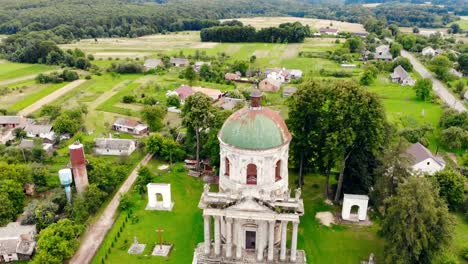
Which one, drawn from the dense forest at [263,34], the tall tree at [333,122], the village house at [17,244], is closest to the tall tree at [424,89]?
the tall tree at [333,122]

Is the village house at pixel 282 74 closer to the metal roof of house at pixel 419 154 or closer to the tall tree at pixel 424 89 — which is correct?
the tall tree at pixel 424 89

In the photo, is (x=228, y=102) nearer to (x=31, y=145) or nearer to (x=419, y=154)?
(x=31, y=145)

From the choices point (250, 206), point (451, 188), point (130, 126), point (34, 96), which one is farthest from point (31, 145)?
point (451, 188)

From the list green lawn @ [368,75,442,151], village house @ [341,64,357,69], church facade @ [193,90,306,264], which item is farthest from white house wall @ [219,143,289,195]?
village house @ [341,64,357,69]

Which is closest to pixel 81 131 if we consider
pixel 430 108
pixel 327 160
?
pixel 327 160

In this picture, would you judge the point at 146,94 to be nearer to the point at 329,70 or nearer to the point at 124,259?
the point at 329,70
